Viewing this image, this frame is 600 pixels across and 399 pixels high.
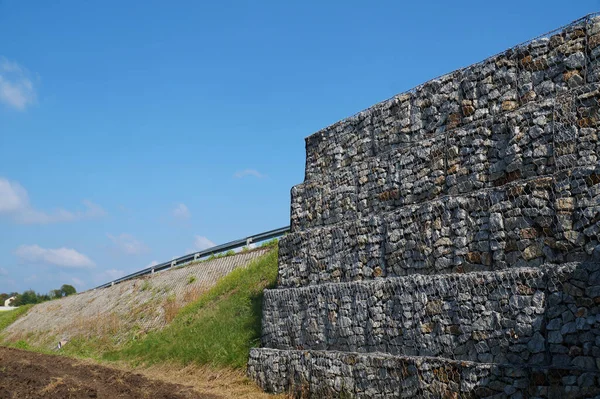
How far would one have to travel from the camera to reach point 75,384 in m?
12.8

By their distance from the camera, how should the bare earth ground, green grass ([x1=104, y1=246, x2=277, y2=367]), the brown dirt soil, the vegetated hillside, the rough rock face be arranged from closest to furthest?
1. the rough rock face
2. the brown dirt soil
3. the bare earth ground
4. green grass ([x1=104, y1=246, x2=277, y2=367])
5. the vegetated hillside

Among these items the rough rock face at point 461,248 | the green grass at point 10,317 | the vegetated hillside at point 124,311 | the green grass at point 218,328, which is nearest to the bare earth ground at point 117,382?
the green grass at point 218,328

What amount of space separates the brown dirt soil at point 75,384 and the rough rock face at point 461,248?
6.89ft

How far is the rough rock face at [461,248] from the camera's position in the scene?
8078mm

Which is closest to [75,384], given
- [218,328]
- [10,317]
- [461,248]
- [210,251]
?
[218,328]

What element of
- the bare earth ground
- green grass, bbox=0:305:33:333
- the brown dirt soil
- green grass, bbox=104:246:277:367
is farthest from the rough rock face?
green grass, bbox=0:305:33:333

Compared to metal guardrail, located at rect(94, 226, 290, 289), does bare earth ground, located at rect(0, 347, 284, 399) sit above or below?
below

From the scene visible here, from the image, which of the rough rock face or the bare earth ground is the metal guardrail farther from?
the rough rock face

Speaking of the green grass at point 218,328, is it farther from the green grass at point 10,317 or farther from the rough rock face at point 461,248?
the green grass at point 10,317

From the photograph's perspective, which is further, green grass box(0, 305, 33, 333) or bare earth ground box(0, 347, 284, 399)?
green grass box(0, 305, 33, 333)

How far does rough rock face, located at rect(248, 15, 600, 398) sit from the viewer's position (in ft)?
26.5

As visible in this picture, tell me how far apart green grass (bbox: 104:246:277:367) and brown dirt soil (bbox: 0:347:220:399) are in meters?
1.61

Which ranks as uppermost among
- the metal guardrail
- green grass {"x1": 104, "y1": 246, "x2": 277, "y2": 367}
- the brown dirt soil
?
the metal guardrail

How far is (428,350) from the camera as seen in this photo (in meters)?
9.59
